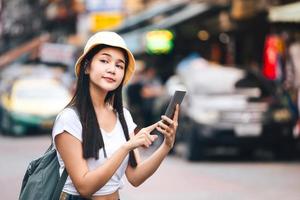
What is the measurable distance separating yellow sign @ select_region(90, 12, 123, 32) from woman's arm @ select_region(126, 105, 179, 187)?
3796 cm

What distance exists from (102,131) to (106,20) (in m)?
39.1

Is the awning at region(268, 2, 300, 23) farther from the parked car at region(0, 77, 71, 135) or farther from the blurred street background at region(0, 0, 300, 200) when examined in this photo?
the parked car at region(0, 77, 71, 135)

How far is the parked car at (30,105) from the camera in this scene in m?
24.4

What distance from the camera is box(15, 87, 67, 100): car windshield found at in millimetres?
25309

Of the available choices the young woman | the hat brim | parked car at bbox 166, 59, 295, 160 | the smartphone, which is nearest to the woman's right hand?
the young woman

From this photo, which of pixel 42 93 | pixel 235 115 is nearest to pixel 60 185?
pixel 235 115

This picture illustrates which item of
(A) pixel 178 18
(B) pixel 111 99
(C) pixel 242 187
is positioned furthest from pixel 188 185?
(A) pixel 178 18

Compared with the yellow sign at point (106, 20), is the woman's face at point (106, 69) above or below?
below

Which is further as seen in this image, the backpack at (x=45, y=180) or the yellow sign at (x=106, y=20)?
the yellow sign at (x=106, y=20)

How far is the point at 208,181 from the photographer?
12.9 m

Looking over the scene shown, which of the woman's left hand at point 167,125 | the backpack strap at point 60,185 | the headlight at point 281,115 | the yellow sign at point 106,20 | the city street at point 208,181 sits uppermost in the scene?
the yellow sign at point 106,20

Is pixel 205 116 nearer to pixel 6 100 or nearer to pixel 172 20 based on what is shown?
pixel 6 100

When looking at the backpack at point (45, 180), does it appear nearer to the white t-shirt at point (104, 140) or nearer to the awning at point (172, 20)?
the white t-shirt at point (104, 140)

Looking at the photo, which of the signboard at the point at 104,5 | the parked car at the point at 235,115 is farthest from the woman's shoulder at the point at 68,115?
the signboard at the point at 104,5
